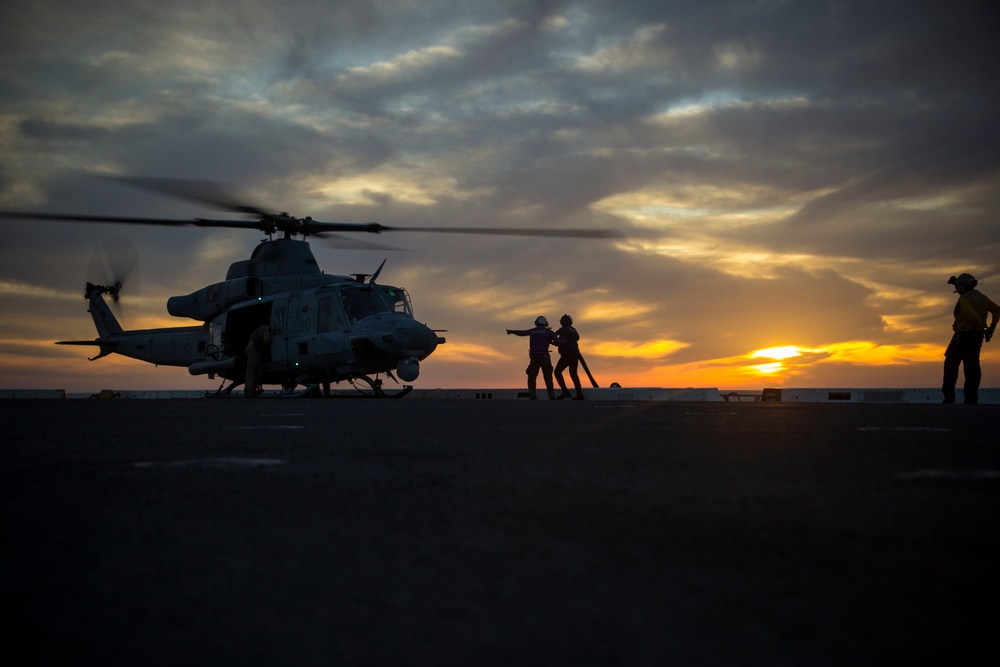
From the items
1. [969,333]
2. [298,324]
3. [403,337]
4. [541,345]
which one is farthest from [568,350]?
[969,333]

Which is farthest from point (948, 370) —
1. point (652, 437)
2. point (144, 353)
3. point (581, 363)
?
point (144, 353)

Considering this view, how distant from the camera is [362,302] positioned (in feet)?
63.6

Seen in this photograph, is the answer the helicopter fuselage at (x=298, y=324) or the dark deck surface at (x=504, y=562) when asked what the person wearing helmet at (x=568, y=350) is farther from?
the dark deck surface at (x=504, y=562)

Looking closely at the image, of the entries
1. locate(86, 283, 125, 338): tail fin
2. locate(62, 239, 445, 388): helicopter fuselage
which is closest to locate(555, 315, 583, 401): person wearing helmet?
locate(62, 239, 445, 388): helicopter fuselage

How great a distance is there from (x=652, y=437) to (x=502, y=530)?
3.32 meters

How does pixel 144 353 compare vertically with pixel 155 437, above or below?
above

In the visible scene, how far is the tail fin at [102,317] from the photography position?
27859 mm

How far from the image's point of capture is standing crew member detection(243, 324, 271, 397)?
788 inches

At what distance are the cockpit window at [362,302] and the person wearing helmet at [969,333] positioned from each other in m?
11.4

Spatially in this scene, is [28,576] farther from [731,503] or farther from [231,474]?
[731,503]

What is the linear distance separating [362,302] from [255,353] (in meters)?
2.94

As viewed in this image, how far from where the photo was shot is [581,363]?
20156 mm

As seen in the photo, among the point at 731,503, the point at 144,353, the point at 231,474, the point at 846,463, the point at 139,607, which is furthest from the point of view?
the point at 144,353

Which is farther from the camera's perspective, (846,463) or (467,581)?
(846,463)
